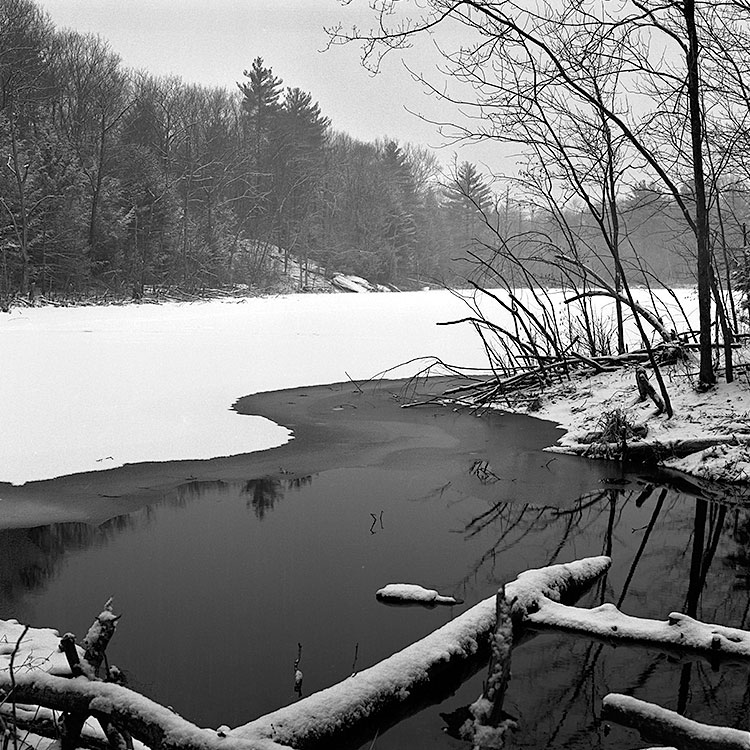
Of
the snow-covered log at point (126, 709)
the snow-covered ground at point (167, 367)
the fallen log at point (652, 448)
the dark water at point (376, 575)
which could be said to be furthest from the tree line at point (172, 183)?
the snow-covered log at point (126, 709)

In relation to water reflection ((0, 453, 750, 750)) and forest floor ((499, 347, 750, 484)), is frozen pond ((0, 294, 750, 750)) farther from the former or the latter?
forest floor ((499, 347, 750, 484))

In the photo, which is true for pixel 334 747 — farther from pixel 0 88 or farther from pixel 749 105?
pixel 0 88

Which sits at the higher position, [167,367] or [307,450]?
[167,367]

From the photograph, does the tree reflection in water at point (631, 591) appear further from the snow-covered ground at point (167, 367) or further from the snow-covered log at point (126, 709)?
the snow-covered ground at point (167, 367)

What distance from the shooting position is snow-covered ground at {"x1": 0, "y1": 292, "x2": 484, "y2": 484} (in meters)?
8.35

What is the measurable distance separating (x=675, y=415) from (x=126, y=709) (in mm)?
7841

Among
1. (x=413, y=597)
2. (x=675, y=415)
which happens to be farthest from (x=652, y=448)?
(x=413, y=597)

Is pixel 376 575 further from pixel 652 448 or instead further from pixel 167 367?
pixel 167 367

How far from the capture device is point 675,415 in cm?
912

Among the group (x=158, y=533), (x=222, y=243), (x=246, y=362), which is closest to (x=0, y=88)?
(x=222, y=243)

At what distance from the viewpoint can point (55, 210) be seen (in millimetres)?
29062

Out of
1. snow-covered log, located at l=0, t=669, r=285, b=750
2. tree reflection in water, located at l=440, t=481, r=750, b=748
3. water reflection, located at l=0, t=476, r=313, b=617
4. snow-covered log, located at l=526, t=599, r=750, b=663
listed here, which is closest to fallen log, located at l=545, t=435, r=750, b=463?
tree reflection in water, located at l=440, t=481, r=750, b=748

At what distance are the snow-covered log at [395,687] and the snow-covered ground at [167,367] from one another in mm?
4717

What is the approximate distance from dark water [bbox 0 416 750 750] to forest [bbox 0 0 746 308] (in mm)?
4964
